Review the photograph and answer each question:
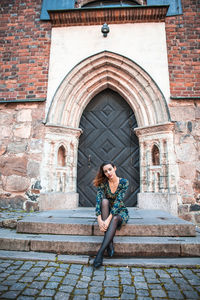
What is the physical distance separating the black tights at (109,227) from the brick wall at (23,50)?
114 inches

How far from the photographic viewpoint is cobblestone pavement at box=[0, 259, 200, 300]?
59.4 inches

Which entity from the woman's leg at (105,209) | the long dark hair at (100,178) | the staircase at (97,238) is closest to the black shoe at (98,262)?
the staircase at (97,238)

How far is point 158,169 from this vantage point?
3.80 m

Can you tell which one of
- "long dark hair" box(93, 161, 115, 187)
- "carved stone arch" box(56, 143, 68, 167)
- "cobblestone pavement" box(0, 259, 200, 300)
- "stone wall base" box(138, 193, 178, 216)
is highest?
"carved stone arch" box(56, 143, 68, 167)

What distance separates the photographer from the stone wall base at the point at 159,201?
140 inches

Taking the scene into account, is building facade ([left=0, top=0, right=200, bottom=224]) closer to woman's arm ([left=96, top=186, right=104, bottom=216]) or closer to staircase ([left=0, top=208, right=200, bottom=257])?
staircase ([left=0, top=208, right=200, bottom=257])

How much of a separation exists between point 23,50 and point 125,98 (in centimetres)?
256

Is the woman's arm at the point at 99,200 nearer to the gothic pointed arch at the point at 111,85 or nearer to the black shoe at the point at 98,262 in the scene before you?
the black shoe at the point at 98,262

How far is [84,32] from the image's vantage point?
4.40 m

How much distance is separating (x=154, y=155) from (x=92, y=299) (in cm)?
303

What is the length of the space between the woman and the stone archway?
4.93 feet

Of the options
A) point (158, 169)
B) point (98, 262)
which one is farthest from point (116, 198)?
point (158, 169)

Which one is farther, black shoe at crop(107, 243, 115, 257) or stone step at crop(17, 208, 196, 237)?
stone step at crop(17, 208, 196, 237)

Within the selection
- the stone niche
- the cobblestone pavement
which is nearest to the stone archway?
the stone niche
